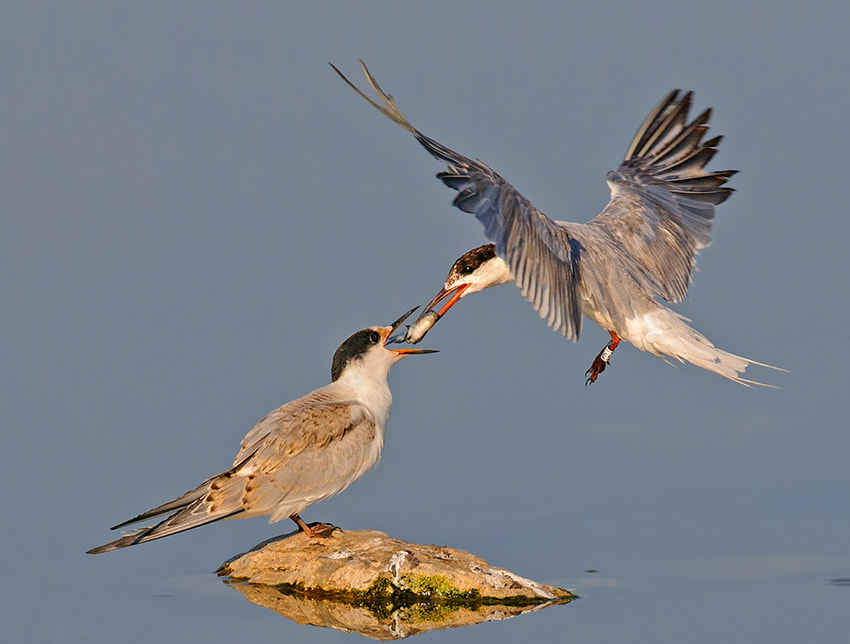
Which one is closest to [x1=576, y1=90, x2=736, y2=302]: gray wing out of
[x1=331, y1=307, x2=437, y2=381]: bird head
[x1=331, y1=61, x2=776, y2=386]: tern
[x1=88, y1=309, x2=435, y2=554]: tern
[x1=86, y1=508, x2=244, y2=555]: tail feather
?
[x1=331, y1=61, x2=776, y2=386]: tern

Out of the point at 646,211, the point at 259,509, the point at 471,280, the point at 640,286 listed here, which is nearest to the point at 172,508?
the point at 259,509

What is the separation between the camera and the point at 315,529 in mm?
7090

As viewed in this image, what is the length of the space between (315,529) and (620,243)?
2835mm

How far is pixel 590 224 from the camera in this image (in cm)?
813

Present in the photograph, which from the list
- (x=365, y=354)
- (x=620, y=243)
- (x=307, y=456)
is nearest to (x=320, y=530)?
(x=307, y=456)

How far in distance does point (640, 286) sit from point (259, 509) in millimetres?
2814

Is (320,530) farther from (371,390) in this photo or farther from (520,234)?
(520,234)

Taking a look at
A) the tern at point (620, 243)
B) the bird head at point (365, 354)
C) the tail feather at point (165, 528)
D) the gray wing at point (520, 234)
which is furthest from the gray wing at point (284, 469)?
the gray wing at point (520, 234)

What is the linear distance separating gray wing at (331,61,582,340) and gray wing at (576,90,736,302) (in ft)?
1.50

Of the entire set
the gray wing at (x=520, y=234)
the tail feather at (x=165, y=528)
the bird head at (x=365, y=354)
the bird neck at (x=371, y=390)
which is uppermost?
the gray wing at (x=520, y=234)

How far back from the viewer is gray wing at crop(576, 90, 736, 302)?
7.87 meters

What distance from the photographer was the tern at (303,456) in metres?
6.66

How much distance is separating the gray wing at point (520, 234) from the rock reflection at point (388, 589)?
1480 mm

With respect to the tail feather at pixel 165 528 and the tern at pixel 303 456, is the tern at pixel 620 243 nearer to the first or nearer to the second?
the tern at pixel 303 456
